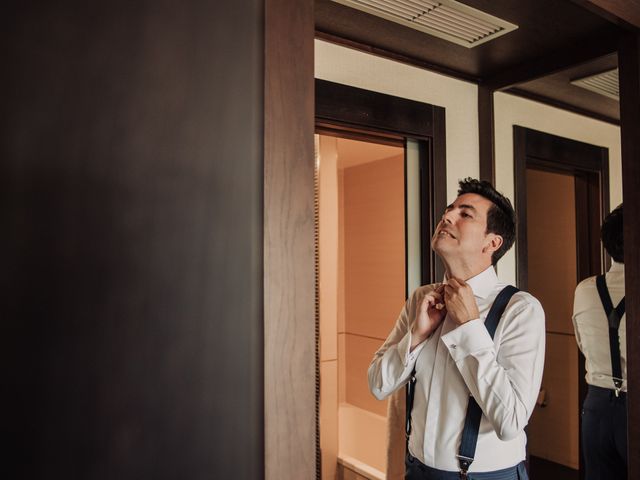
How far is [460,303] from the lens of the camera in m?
1.39

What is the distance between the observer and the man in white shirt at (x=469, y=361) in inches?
51.6

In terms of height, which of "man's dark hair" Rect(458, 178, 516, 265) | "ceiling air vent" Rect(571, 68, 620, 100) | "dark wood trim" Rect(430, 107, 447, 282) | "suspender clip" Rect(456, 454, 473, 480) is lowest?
"suspender clip" Rect(456, 454, 473, 480)

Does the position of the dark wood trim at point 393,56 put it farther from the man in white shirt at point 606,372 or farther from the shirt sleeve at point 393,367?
the shirt sleeve at point 393,367

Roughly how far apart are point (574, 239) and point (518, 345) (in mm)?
2252

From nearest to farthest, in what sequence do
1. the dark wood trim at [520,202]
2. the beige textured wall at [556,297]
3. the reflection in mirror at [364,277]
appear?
the dark wood trim at [520,202] → the beige textured wall at [556,297] → the reflection in mirror at [364,277]

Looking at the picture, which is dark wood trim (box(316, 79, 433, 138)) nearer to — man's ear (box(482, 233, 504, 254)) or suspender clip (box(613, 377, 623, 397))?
man's ear (box(482, 233, 504, 254))

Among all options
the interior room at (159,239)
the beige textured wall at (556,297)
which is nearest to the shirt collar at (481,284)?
the interior room at (159,239)

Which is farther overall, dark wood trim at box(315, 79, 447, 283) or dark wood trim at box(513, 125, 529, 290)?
dark wood trim at box(513, 125, 529, 290)

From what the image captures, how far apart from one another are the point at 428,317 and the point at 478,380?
24cm

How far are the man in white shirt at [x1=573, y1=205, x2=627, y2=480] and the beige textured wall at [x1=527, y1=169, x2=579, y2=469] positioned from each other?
3.74 ft

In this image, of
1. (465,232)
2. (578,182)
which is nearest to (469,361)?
(465,232)

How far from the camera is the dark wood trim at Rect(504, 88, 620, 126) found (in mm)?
2619

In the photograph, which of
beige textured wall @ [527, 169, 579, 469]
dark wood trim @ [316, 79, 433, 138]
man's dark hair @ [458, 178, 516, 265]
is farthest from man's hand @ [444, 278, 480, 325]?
beige textured wall @ [527, 169, 579, 469]

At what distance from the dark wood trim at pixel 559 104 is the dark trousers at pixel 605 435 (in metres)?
1.44
